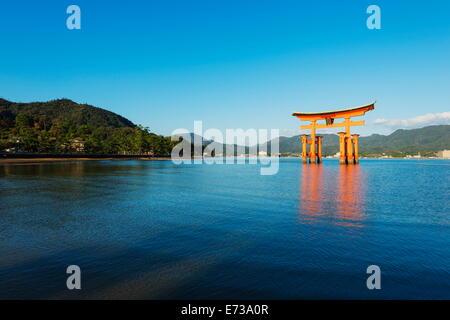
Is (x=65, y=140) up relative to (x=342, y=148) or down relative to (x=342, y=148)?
up

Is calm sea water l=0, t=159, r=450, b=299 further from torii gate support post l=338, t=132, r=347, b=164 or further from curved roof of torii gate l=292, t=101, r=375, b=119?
torii gate support post l=338, t=132, r=347, b=164

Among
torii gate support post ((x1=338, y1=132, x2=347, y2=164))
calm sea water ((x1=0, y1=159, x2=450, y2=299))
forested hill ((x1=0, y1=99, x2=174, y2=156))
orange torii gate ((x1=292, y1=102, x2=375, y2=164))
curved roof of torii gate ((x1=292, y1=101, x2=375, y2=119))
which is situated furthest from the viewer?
forested hill ((x1=0, y1=99, x2=174, y2=156))

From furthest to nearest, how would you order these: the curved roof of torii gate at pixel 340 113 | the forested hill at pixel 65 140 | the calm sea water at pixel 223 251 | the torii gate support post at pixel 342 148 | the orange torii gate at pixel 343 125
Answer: the forested hill at pixel 65 140 < the torii gate support post at pixel 342 148 < the orange torii gate at pixel 343 125 < the curved roof of torii gate at pixel 340 113 < the calm sea water at pixel 223 251

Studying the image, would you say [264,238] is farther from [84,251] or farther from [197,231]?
[84,251]

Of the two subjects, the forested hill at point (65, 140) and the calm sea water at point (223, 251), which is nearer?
the calm sea water at point (223, 251)

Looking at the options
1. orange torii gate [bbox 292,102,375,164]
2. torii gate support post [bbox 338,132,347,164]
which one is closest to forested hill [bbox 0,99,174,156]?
orange torii gate [bbox 292,102,375,164]

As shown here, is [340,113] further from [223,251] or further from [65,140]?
[65,140]

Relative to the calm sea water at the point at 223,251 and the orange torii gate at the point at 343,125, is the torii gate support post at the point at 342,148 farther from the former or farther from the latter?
the calm sea water at the point at 223,251

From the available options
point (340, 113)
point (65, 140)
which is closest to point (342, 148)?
point (340, 113)

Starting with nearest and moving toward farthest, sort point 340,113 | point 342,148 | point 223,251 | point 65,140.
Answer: point 223,251
point 340,113
point 342,148
point 65,140

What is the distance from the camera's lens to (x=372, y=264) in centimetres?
632

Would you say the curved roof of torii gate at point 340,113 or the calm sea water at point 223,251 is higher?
the curved roof of torii gate at point 340,113

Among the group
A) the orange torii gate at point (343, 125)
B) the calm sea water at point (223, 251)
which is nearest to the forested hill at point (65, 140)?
the orange torii gate at point (343, 125)
